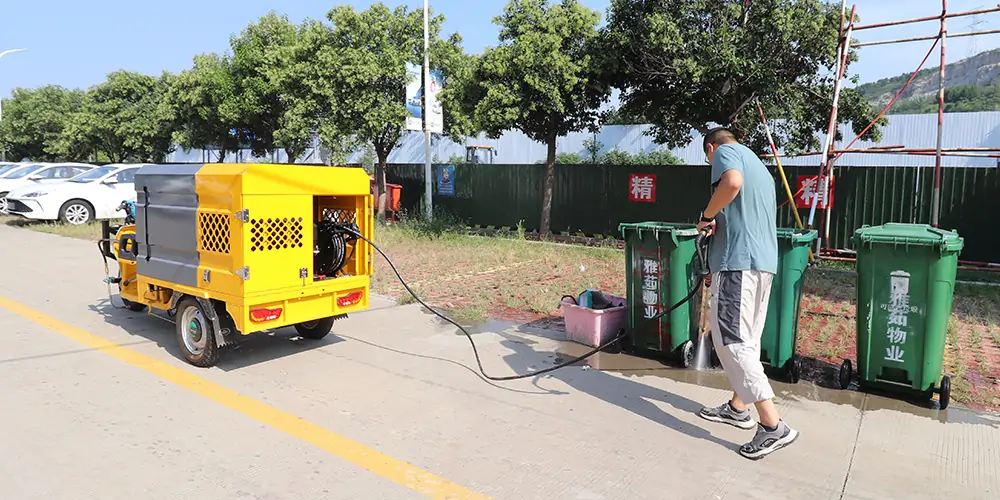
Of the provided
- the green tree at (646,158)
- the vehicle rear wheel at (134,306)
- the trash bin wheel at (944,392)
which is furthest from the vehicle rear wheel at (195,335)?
the green tree at (646,158)

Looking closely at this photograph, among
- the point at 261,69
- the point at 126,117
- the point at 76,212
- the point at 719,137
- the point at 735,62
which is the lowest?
the point at 76,212

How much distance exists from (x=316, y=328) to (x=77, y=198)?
1367 cm

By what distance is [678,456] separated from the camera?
390 cm

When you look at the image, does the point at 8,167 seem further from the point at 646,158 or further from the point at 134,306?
the point at 646,158

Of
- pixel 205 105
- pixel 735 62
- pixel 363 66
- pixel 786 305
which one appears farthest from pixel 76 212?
pixel 786 305

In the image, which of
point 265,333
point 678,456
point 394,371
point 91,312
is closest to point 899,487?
point 678,456

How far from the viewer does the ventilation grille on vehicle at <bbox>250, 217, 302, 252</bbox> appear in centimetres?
507

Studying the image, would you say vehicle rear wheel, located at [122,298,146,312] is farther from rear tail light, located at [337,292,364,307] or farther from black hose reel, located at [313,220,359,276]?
rear tail light, located at [337,292,364,307]

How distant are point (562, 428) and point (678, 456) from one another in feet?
2.47

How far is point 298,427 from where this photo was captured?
4.30 meters

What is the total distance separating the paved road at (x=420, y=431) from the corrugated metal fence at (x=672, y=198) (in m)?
8.29

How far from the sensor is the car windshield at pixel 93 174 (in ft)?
56.5

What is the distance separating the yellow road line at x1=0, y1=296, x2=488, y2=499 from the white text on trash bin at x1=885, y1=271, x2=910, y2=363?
3122 mm

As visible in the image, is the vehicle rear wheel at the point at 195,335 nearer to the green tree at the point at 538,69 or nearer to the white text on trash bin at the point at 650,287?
the white text on trash bin at the point at 650,287
